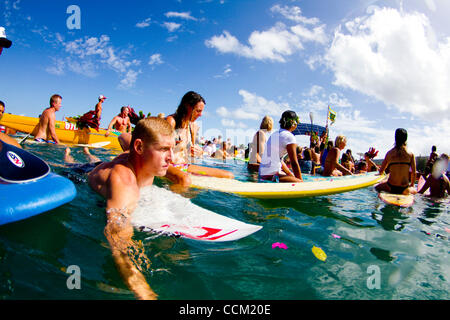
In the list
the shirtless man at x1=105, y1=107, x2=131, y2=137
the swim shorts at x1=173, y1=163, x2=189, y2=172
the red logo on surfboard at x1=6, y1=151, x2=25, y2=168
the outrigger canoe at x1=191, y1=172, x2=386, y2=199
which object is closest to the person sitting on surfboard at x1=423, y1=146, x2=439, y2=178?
the outrigger canoe at x1=191, y1=172, x2=386, y2=199

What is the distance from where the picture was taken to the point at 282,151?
14.2ft

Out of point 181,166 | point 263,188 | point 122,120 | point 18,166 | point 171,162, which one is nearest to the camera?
Result: point 18,166

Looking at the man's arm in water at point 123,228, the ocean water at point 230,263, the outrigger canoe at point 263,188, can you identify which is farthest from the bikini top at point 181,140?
the man's arm in water at point 123,228

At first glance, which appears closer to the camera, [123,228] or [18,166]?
[123,228]

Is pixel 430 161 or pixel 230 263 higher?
pixel 430 161

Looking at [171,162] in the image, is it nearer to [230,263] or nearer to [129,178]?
[129,178]

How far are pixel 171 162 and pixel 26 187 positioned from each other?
49.9 inches

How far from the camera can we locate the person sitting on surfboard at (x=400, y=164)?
5.00 metres

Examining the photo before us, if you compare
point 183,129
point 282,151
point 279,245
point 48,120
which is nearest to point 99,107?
point 48,120

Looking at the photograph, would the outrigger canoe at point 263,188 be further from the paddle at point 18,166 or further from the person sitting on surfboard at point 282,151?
the paddle at point 18,166

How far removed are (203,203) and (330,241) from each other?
155cm

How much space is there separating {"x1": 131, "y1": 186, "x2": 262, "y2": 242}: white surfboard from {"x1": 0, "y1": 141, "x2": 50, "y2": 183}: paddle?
3.12ft
